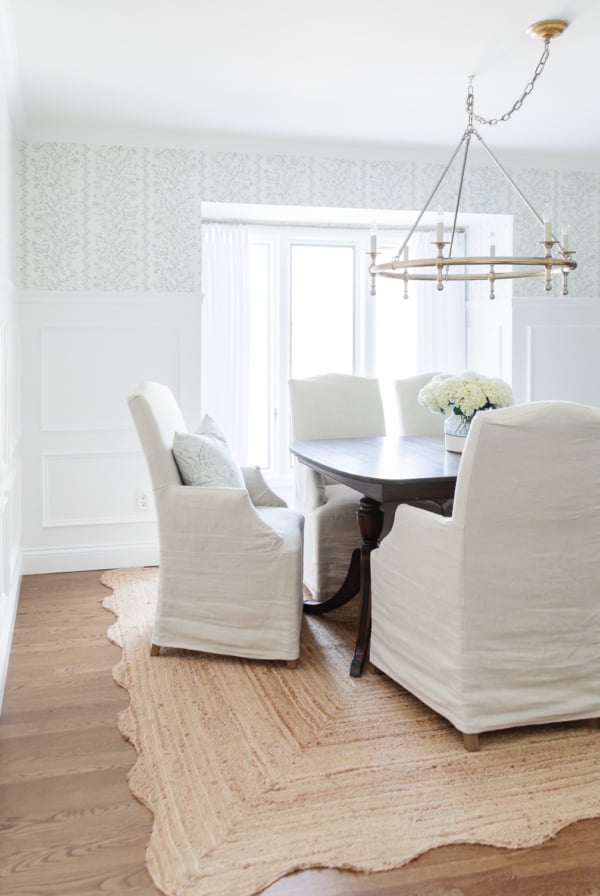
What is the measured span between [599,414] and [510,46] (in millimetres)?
1909

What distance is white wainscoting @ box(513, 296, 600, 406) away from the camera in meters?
5.20

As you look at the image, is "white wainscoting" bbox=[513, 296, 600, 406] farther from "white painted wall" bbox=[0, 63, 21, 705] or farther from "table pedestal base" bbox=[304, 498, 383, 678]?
"white painted wall" bbox=[0, 63, 21, 705]

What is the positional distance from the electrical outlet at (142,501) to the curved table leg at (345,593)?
1.36 metres

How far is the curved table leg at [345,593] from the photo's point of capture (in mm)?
3455

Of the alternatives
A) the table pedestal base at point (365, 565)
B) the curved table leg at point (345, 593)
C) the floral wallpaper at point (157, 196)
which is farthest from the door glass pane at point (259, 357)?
the table pedestal base at point (365, 565)

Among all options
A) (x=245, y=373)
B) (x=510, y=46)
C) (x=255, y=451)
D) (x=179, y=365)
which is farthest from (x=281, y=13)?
(x=255, y=451)

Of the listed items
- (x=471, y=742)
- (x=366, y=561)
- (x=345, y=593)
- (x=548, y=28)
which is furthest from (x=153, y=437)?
(x=548, y=28)

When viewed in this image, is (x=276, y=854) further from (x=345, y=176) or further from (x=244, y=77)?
(x=345, y=176)

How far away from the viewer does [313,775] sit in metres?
2.24

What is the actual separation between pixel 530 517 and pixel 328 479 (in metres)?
1.99

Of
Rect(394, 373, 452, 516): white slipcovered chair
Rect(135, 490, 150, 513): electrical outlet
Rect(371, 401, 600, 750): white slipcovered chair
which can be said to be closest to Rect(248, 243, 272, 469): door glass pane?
Rect(135, 490, 150, 513): electrical outlet

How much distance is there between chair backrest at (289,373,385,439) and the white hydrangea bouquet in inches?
39.9

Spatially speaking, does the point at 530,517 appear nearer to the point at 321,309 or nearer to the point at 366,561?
the point at 366,561

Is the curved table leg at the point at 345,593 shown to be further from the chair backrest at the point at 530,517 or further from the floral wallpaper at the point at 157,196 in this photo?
the floral wallpaper at the point at 157,196
